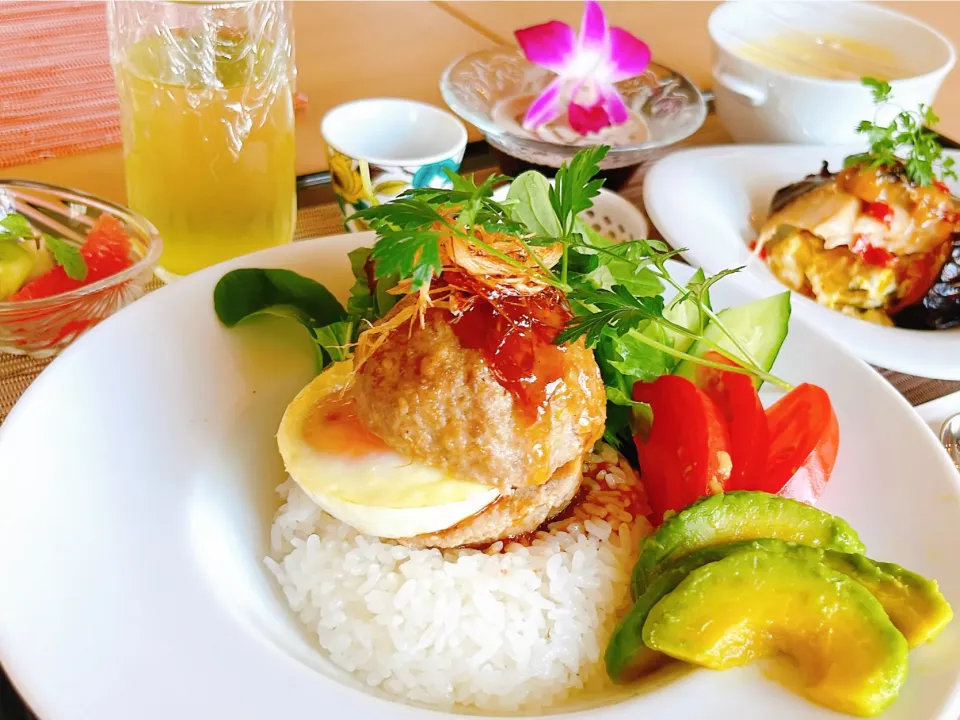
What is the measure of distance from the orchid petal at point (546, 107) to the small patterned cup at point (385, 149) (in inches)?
14.0

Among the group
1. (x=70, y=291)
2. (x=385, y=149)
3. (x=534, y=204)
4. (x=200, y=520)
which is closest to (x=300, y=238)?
(x=385, y=149)

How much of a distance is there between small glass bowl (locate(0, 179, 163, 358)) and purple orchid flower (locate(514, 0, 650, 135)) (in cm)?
124

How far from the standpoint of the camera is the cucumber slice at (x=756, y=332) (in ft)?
5.68

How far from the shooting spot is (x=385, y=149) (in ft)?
7.41

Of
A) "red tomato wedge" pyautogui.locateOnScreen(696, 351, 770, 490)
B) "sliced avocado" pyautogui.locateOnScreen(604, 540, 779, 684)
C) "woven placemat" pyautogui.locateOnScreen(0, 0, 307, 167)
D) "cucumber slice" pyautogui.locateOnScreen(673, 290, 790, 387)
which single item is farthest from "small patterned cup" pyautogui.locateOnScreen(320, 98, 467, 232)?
"sliced avocado" pyautogui.locateOnScreen(604, 540, 779, 684)

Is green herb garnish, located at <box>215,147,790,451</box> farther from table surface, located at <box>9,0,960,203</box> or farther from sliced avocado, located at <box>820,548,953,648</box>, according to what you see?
table surface, located at <box>9,0,960,203</box>

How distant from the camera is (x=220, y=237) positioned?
6.77 ft

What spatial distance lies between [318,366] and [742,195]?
151 centimetres

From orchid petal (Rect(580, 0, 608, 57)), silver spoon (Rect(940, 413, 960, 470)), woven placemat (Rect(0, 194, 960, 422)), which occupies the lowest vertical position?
woven placemat (Rect(0, 194, 960, 422))

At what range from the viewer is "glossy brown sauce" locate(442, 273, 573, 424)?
1335 millimetres

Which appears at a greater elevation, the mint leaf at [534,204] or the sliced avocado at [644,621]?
the mint leaf at [534,204]

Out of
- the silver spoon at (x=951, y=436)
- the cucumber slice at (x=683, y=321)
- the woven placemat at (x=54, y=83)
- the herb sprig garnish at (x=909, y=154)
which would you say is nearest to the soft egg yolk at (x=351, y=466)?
the cucumber slice at (x=683, y=321)

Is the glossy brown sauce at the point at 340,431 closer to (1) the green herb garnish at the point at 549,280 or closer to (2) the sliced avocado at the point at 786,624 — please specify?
(1) the green herb garnish at the point at 549,280

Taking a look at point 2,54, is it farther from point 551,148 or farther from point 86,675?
point 86,675
